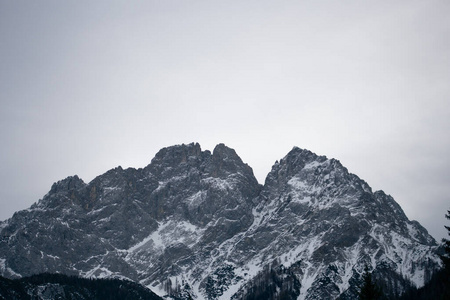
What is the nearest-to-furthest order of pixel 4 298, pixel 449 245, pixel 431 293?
pixel 449 245, pixel 431 293, pixel 4 298

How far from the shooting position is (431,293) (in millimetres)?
187375

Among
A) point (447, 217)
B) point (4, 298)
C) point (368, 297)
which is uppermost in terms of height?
point (4, 298)

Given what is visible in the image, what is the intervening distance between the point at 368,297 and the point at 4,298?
165 m

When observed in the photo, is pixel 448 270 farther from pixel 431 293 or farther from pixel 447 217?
pixel 431 293

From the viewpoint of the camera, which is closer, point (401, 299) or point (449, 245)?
point (449, 245)

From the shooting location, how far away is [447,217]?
58750 millimetres

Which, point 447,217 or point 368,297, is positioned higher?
point 447,217

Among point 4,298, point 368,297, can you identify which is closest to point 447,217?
point 368,297

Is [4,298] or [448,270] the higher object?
[4,298]

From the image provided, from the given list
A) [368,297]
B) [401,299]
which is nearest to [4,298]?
[401,299]

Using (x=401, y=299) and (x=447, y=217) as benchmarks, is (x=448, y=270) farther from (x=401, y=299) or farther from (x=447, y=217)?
(x=401, y=299)

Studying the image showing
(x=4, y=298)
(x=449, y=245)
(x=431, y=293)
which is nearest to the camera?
(x=449, y=245)

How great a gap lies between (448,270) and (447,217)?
15.4 feet

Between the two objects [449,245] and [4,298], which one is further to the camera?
[4,298]
